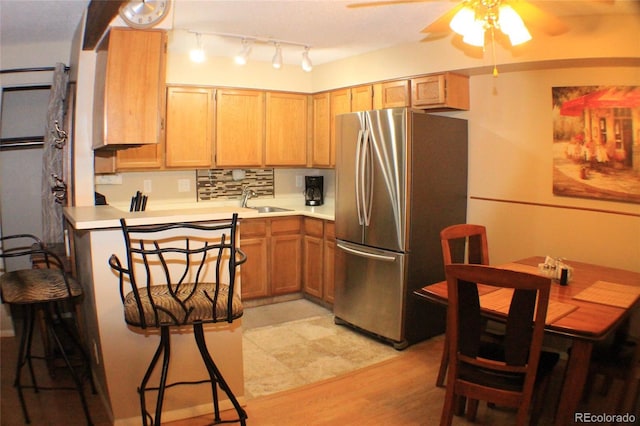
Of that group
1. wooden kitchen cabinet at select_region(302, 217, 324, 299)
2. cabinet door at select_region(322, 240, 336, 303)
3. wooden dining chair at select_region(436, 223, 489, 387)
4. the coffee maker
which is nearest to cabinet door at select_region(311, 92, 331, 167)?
the coffee maker

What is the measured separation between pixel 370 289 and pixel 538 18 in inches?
85.2

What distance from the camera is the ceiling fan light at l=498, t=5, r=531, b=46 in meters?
2.18

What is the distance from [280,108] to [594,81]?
2887mm

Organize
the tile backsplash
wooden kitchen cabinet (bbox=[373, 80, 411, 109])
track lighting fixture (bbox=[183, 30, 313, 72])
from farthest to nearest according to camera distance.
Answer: the tile backsplash < wooden kitchen cabinet (bbox=[373, 80, 411, 109]) < track lighting fixture (bbox=[183, 30, 313, 72])

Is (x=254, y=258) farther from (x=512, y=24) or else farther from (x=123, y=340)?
Answer: (x=512, y=24)

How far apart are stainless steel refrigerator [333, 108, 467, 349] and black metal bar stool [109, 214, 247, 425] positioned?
1.43 m

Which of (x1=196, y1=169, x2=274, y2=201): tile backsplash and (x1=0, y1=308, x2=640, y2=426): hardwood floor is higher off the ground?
(x1=196, y1=169, x2=274, y2=201): tile backsplash

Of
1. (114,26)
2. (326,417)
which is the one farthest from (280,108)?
(326,417)

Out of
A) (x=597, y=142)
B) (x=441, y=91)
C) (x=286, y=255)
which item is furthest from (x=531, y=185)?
(x=286, y=255)

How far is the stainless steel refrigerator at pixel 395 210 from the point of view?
3572 millimetres

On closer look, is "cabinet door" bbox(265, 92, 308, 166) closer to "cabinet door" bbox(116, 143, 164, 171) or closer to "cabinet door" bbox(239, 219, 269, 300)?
"cabinet door" bbox(239, 219, 269, 300)

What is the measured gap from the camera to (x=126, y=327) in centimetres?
248

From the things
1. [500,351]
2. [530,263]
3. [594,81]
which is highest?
[594,81]

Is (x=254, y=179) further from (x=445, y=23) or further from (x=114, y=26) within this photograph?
(x=445, y=23)
